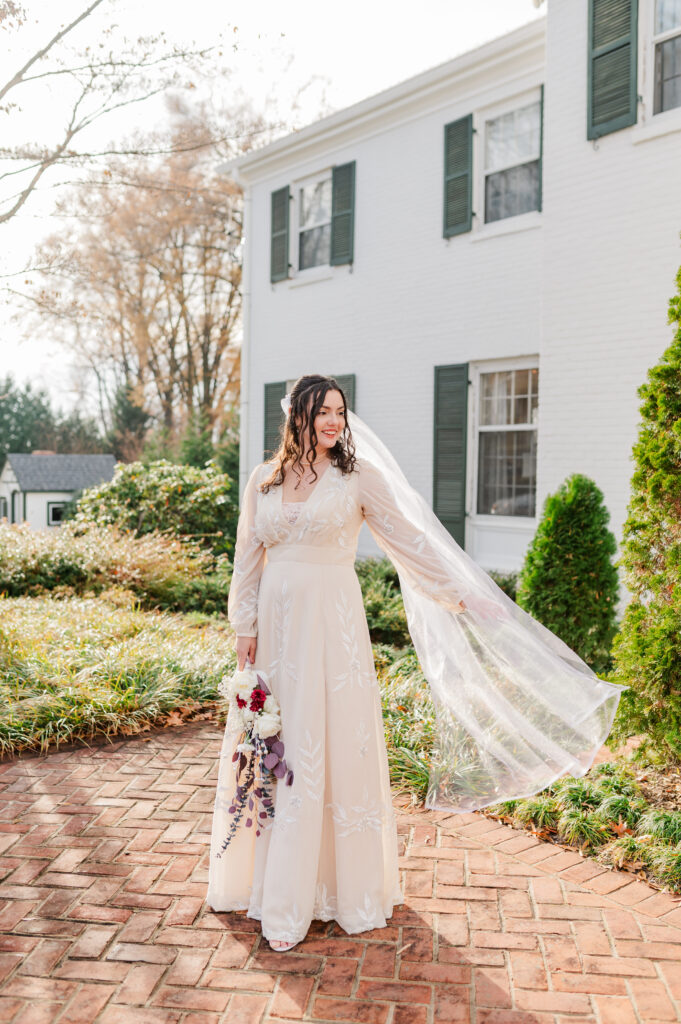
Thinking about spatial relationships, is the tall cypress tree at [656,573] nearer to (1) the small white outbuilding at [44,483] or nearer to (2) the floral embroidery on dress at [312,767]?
(2) the floral embroidery on dress at [312,767]

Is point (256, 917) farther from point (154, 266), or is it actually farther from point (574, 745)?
point (154, 266)

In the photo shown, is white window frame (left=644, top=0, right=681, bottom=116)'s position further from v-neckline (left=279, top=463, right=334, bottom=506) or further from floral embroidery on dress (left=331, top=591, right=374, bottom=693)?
floral embroidery on dress (left=331, top=591, right=374, bottom=693)

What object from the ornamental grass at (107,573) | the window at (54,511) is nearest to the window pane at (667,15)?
the ornamental grass at (107,573)

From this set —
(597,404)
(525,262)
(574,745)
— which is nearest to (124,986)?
(574,745)

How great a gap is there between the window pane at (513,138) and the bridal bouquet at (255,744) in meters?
8.25

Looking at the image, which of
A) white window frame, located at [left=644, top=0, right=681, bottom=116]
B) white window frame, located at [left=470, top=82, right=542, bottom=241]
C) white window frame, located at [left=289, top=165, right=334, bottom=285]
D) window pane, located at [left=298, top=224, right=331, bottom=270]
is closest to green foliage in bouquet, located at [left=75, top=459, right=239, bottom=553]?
white window frame, located at [left=289, top=165, right=334, bottom=285]

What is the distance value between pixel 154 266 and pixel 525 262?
683 inches

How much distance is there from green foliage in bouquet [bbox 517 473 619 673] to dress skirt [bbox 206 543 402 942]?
3.77m

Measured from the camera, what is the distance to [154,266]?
24.7 meters

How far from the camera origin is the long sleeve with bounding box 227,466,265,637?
3.49 meters

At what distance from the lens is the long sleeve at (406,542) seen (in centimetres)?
332

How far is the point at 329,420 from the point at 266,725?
1.20 meters

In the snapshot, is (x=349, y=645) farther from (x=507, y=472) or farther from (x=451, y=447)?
(x=451, y=447)

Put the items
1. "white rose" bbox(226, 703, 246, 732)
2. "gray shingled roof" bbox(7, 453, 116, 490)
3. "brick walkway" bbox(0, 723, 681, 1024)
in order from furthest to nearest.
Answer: "gray shingled roof" bbox(7, 453, 116, 490)
"white rose" bbox(226, 703, 246, 732)
"brick walkway" bbox(0, 723, 681, 1024)
